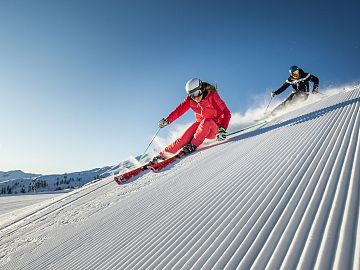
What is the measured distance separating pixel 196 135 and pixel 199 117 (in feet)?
3.17

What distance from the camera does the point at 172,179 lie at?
237 inches

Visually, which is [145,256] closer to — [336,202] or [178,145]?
[336,202]

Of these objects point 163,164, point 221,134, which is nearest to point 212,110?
point 221,134

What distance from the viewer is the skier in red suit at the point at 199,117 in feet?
27.1

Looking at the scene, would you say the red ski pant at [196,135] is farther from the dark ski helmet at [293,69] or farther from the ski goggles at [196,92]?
the dark ski helmet at [293,69]

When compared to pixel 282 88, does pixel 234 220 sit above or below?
below

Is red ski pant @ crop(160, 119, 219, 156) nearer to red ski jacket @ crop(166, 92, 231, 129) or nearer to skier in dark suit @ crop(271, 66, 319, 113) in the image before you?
red ski jacket @ crop(166, 92, 231, 129)

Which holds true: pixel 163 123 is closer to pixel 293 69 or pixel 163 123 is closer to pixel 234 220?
pixel 234 220

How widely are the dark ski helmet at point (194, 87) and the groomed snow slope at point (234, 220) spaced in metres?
2.89

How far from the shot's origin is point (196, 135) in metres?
8.22

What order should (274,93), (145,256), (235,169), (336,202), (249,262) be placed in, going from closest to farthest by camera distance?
(249,262)
(336,202)
(145,256)
(235,169)
(274,93)

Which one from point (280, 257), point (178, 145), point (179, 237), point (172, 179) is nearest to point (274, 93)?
point (178, 145)

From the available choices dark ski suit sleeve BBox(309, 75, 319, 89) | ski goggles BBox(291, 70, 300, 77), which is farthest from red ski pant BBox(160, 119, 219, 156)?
ski goggles BBox(291, 70, 300, 77)

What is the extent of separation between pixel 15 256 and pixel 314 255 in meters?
4.58
